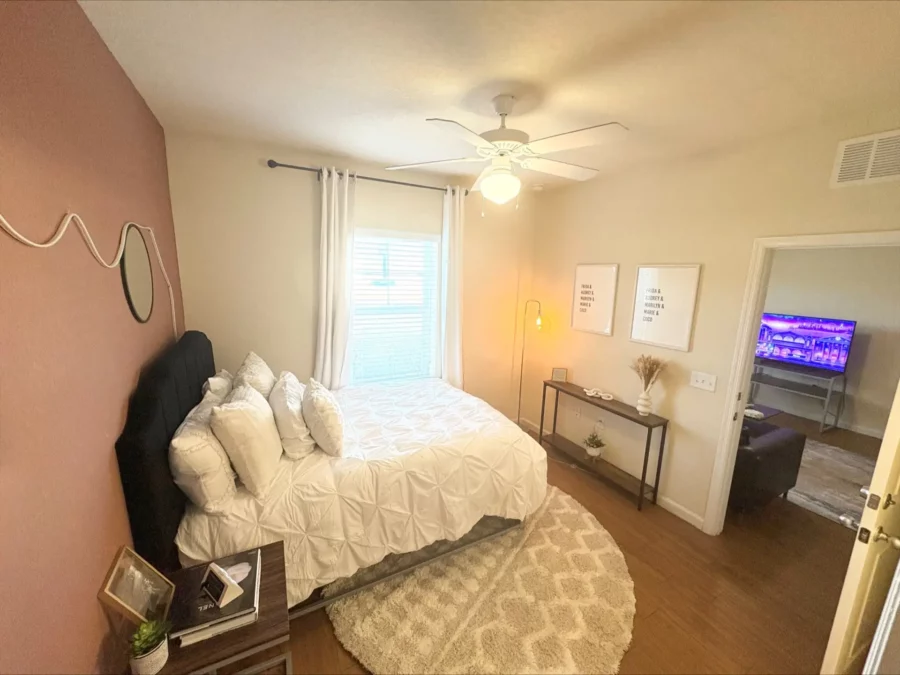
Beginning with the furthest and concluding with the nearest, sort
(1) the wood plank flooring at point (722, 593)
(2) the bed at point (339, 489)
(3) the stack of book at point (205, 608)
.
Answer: (1) the wood plank flooring at point (722, 593)
(2) the bed at point (339, 489)
(3) the stack of book at point (205, 608)

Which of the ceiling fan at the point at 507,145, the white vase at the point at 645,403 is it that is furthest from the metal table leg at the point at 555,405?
the ceiling fan at the point at 507,145

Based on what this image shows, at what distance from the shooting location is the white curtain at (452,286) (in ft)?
11.4

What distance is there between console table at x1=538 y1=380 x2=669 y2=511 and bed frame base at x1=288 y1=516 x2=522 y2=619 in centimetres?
109

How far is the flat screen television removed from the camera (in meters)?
4.34

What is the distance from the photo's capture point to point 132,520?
4.82 ft

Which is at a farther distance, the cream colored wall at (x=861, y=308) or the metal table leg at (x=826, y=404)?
the metal table leg at (x=826, y=404)

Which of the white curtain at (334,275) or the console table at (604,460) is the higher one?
the white curtain at (334,275)

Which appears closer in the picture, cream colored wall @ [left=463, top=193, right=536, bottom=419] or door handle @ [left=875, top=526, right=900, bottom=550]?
door handle @ [left=875, top=526, right=900, bottom=550]

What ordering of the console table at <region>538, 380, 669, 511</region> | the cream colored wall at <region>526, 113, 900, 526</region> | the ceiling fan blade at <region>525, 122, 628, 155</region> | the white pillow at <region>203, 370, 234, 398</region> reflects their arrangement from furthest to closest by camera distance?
the console table at <region>538, 380, 669, 511</region>, the white pillow at <region>203, 370, 234, 398</region>, the cream colored wall at <region>526, 113, 900, 526</region>, the ceiling fan blade at <region>525, 122, 628, 155</region>

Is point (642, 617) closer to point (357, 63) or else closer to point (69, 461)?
point (69, 461)

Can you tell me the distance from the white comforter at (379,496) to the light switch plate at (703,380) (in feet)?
4.33

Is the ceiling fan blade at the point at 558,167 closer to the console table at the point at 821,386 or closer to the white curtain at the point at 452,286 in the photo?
the white curtain at the point at 452,286

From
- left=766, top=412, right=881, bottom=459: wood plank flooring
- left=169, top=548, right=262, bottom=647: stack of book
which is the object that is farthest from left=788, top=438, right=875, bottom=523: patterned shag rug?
left=169, top=548, right=262, bottom=647: stack of book

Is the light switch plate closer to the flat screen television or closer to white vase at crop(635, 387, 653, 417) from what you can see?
white vase at crop(635, 387, 653, 417)
